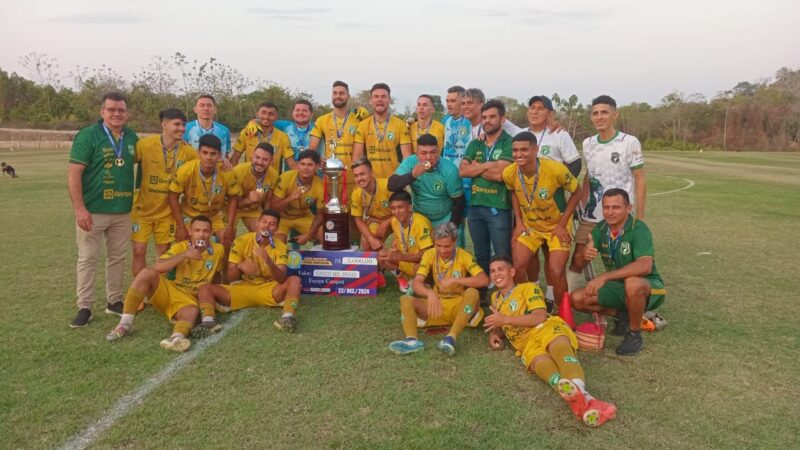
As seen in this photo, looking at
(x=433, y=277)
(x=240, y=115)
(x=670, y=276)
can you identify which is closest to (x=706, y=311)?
(x=670, y=276)

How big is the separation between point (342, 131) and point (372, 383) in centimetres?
388

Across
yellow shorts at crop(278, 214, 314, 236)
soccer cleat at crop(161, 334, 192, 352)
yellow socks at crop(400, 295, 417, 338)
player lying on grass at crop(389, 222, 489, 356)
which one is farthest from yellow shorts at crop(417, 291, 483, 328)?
yellow shorts at crop(278, 214, 314, 236)

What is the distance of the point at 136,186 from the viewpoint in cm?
574

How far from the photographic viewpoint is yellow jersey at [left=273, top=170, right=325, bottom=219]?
256 inches

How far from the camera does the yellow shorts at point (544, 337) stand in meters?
4.14

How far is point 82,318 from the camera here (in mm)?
5070

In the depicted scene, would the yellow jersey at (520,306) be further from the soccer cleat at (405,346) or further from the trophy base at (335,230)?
the trophy base at (335,230)

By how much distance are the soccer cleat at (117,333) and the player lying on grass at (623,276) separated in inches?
153

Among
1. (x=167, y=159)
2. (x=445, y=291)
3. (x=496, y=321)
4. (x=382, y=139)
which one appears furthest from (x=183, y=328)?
(x=382, y=139)

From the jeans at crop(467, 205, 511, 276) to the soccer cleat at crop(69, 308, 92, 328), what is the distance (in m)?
3.67

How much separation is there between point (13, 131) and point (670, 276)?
166 feet

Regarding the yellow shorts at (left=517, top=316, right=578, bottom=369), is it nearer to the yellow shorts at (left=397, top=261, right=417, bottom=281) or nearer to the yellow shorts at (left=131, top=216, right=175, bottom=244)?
the yellow shorts at (left=397, top=261, right=417, bottom=281)

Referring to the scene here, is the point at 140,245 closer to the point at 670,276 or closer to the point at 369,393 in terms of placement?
the point at 369,393

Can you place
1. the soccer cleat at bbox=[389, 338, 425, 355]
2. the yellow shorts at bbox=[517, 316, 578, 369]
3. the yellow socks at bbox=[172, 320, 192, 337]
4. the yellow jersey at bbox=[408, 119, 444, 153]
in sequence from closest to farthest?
the yellow shorts at bbox=[517, 316, 578, 369], the soccer cleat at bbox=[389, 338, 425, 355], the yellow socks at bbox=[172, 320, 192, 337], the yellow jersey at bbox=[408, 119, 444, 153]
